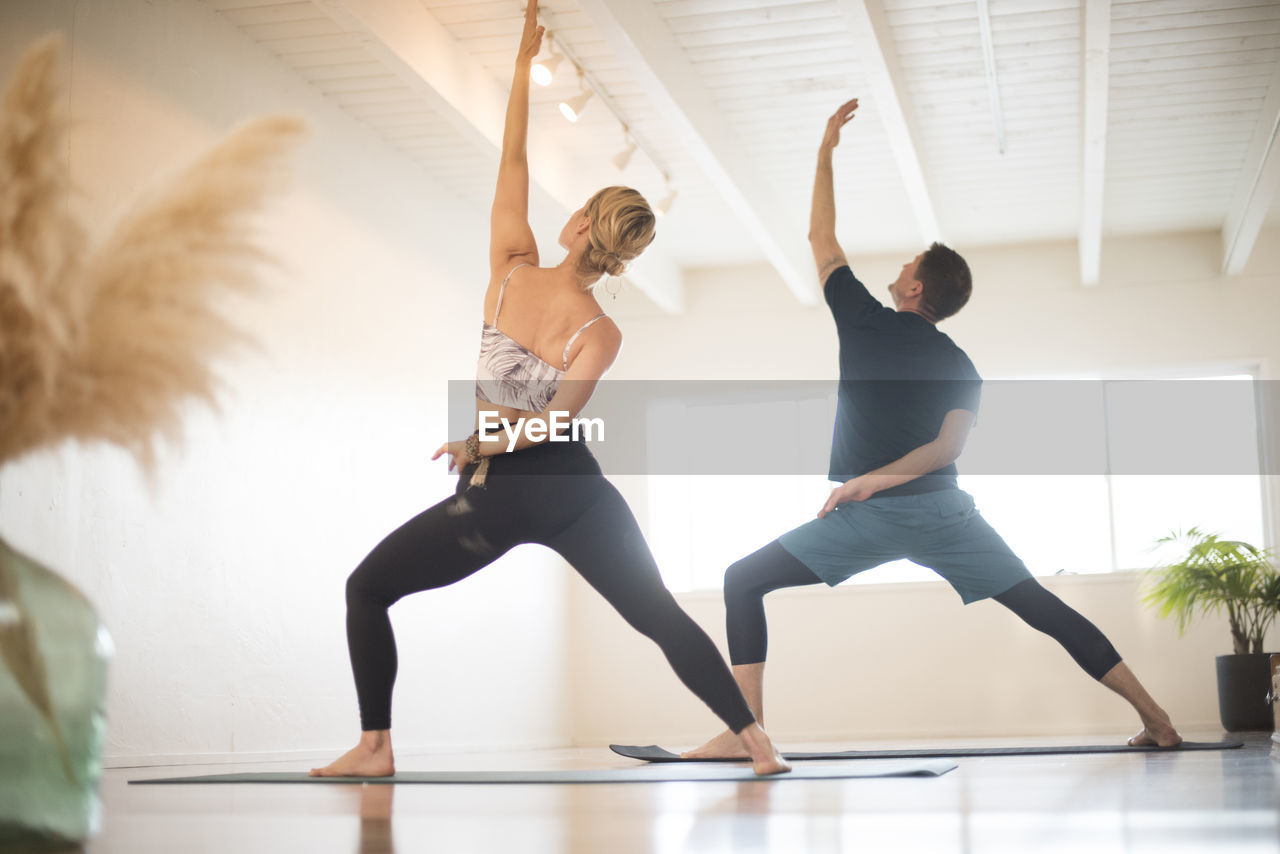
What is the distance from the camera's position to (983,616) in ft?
25.1

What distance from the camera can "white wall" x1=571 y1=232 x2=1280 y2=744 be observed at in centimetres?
741

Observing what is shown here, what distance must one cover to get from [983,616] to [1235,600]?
1.54 m

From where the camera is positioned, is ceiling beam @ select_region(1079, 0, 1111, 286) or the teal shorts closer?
the teal shorts

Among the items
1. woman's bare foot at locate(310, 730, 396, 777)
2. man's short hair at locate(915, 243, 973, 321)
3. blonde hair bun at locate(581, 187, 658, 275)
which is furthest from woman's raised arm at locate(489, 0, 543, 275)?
man's short hair at locate(915, 243, 973, 321)

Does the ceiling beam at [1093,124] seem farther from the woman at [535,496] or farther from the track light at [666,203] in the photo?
the woman at [535,496]

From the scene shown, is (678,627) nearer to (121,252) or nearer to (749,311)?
(121,252)

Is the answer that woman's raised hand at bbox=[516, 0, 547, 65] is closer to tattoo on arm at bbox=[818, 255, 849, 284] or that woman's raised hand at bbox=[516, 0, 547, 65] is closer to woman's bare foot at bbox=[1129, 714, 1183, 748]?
tattoo on arm at bbox=[818, 255, 849, 284]

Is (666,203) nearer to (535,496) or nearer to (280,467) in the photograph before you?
(280,467)

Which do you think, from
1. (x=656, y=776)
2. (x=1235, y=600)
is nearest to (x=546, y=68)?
(x=656, y=776)

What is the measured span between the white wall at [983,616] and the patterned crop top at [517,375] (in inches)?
215

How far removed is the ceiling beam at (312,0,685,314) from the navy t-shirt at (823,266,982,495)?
7.45ft

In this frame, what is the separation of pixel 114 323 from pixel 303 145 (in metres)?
0.18

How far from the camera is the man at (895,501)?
3287mm

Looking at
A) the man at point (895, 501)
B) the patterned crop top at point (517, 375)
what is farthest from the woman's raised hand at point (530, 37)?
the man at point (895, 501)
